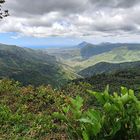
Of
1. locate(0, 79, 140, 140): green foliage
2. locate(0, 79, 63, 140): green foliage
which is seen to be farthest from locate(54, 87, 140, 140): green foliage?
locate(0, 79, 63, 140): green foliage

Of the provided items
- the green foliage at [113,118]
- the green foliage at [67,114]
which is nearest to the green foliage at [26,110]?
the green foliage at [67,114]

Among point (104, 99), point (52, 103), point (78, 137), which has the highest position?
point (104, 99)

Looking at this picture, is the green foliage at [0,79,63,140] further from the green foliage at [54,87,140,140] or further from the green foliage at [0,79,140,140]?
the green foliage at [54,87,140,140]

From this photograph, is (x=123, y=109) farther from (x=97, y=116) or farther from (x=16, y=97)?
(x=16, y=97)

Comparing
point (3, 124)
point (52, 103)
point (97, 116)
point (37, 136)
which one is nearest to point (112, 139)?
point (97, 116)

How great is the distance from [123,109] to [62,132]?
5.56 metres

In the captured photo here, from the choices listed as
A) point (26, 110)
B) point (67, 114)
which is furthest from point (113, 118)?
point (26, 110)

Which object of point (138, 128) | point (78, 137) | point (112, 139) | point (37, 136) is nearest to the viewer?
point (138, 128)

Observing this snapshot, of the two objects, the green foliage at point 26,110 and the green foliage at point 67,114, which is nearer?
the green foliage at point 67,114

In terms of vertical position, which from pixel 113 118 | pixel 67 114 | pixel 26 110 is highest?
pixel 113 118

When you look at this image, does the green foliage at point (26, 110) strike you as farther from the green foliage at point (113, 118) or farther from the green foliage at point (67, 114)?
the green foliage at point (113, 118)

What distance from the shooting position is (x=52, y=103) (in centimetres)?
1529

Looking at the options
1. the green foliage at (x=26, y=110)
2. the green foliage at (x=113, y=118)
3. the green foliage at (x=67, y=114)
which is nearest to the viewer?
the green foliage at (x=113, y=118)

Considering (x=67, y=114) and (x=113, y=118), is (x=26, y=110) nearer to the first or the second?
(x=67, y=114)
